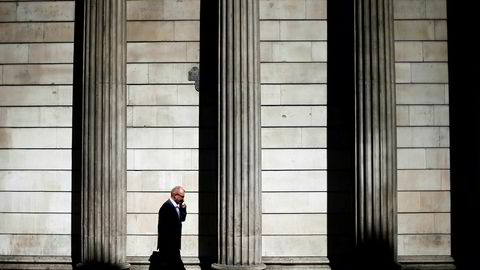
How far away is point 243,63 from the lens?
970cm

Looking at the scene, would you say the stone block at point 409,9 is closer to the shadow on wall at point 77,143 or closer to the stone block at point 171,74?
the stone block at point 171,74

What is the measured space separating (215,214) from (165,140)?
6.32ft

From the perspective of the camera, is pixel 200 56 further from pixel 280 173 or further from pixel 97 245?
pixel 97 245

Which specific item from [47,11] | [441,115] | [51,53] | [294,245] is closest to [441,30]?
[441,115]

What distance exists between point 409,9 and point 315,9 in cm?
201

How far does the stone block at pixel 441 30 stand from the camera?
1024 cm

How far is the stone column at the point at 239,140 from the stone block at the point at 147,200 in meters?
1.09

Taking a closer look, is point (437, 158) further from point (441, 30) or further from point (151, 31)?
point (151, 31)

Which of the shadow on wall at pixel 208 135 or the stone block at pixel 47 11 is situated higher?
the stone block at pixel 47 11

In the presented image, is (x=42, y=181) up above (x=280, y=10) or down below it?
below

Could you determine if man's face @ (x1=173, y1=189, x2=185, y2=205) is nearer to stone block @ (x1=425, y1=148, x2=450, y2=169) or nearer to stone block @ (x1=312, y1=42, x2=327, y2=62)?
stone block @ (x1=312, y1=42, x2=327, y2=62)

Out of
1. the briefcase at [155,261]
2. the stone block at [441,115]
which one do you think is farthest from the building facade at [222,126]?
the briefcase at [155,261]

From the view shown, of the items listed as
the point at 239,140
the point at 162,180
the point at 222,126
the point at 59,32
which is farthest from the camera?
the point at 59,32

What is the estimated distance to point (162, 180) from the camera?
33.8 ft
